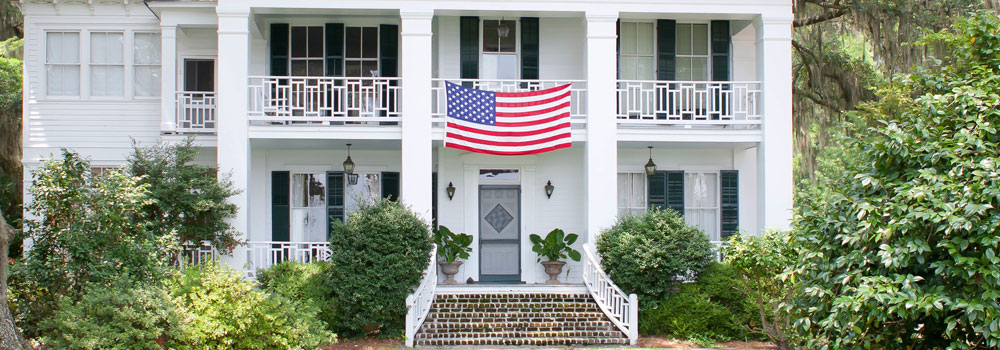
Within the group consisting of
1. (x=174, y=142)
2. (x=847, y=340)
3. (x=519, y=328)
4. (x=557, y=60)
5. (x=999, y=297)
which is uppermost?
(x=557, y=60)

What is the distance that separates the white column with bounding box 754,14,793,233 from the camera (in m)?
15.4

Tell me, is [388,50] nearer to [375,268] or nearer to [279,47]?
[279,47]

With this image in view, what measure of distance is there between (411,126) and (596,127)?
3.29 m

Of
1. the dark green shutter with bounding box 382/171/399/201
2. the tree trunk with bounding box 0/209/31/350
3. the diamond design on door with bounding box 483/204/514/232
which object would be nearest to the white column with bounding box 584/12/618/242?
the diamond design on door with bounding box 483/204/514/232

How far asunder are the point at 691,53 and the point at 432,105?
533 centimetres

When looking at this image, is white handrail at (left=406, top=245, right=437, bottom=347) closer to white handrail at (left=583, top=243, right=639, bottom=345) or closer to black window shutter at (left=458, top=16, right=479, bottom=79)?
white handrail at (left=583, top=243, right=639, bottom=345)

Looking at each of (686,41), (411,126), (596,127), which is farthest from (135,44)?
(686,41)

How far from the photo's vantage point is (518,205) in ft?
55.8

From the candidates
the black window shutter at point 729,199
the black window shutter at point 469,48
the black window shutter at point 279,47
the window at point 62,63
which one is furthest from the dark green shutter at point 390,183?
the black window shutter at point 729,199

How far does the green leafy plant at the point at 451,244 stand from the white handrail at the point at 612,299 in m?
2.53

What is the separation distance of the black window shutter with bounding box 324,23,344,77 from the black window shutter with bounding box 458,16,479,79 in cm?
240

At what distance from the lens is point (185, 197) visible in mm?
13922

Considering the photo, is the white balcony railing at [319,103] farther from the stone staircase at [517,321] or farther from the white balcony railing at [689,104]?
the white balcony railing at [689,104]

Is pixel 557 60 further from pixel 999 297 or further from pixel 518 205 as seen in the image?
pixel 999 297
